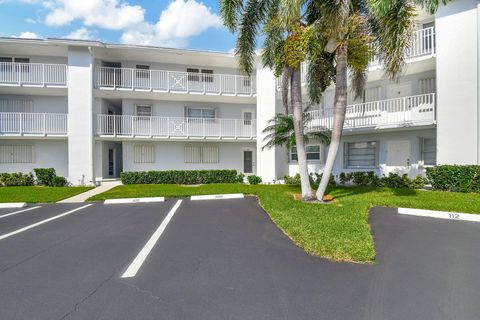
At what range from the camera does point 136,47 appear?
698 inches

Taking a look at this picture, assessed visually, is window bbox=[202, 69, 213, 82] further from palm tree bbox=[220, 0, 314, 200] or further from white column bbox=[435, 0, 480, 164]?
white column bbox=[435, 0, 480, 164]

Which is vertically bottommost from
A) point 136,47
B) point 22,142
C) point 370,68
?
point 22,142

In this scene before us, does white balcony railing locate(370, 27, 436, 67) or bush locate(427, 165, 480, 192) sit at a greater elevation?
white balcony railing locate(370, 27, 436, 67)

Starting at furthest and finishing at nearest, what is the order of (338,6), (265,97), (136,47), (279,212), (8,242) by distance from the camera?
1. (265,97)
2. (136,47)
3. (338,6)
4. (279,212)
5. (8,242)

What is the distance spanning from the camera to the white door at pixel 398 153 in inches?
608

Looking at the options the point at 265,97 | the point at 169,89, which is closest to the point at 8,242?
the point at 169,89

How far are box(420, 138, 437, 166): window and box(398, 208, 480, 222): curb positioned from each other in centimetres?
778

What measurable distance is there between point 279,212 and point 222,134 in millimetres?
11729

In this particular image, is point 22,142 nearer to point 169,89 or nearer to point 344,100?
point 169,89

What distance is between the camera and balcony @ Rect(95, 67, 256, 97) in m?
18.1

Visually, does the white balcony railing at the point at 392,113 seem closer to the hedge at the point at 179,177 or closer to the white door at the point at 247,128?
the white door at the point at 247,128

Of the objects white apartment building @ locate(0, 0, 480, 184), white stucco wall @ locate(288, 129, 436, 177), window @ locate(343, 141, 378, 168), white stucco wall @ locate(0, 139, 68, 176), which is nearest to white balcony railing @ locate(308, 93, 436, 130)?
white apartment building @ locate(0, 0, 480, 184)

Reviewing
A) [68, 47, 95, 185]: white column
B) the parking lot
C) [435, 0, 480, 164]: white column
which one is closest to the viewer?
the parking lot

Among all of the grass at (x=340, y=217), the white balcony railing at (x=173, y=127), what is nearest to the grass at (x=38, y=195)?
the grass at (x=340, y=217)
